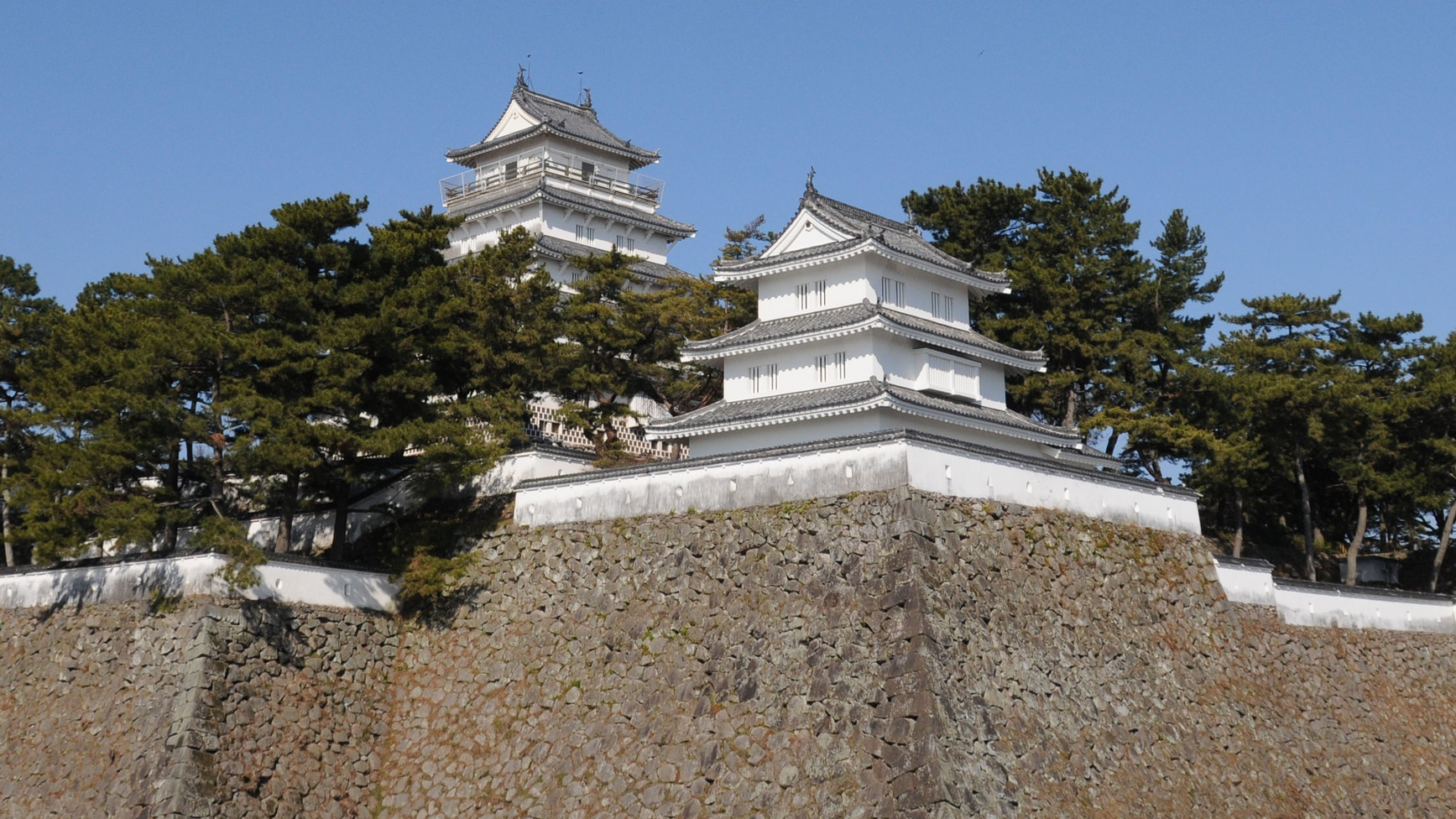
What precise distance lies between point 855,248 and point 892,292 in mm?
1287

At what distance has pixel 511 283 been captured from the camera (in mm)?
28531


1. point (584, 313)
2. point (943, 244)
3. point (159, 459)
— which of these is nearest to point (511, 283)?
point (584, 313)

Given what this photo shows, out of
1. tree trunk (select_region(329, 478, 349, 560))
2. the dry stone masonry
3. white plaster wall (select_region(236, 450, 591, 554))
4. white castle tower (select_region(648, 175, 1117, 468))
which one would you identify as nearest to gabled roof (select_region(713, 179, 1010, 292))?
white castle tower (select_region(648, 175, 1117, 468))

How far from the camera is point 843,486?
21125 millimetres

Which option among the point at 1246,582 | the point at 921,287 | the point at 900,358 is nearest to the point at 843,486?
the point at 900,358

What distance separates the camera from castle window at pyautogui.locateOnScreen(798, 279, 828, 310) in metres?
26.3

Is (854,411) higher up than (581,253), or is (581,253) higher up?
(581,253)

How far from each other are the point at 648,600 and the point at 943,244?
14.7 metres

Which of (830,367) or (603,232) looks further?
(603,232)

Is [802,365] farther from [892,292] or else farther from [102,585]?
[102,585]

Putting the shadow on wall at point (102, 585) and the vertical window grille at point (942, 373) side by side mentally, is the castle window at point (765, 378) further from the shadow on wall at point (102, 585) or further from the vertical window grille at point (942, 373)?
the shadow on wall at point (102, 585)

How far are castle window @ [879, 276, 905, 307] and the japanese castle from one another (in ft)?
0.09

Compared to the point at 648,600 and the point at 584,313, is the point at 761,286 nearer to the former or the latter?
the point at 584,313

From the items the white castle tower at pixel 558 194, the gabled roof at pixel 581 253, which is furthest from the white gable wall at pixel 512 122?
the gabled roof at pixel 581 253
